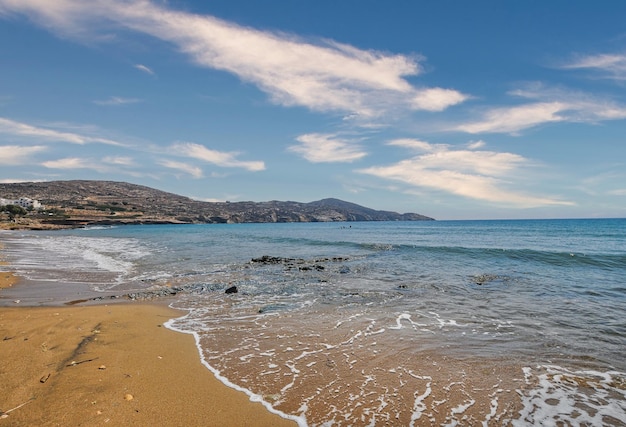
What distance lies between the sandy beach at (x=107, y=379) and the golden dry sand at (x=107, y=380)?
14mm

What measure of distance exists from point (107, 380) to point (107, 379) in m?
0.04

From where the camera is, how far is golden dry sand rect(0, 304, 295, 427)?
5.10 metres

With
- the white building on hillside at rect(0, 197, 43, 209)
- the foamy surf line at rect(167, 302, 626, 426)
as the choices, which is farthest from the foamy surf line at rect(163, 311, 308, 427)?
the white building on hillside at rect(0, 197, 43, 209)

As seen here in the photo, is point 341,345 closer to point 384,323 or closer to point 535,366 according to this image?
point 384,323

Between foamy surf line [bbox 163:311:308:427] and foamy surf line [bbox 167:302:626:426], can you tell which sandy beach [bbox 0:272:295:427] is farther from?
foamy surf line [bbox 167:302:626:426]

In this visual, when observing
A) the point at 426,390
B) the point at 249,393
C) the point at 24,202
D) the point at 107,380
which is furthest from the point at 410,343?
the point at 24,202

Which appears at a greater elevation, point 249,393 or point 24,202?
point 24,202

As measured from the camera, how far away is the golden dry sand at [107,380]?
510cm

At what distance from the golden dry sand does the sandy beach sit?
0.01 metres

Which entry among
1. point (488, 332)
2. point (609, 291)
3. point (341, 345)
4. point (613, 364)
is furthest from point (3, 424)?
point (609, 291)

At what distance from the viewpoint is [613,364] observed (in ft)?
24.8

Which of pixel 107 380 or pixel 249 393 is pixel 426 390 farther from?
pixel 107 380

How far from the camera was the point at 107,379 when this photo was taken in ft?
20.5

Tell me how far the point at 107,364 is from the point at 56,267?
1965 centimetres
